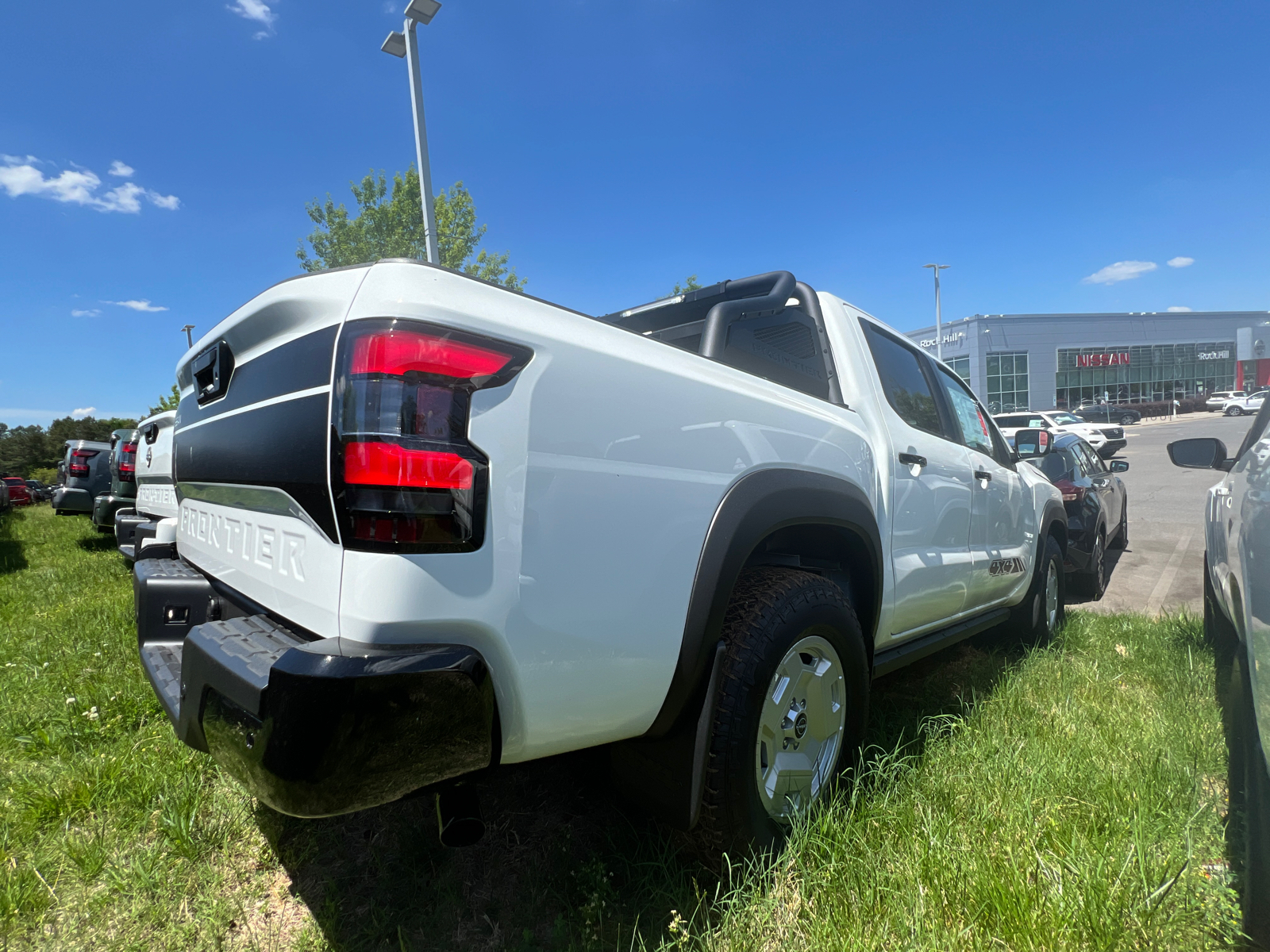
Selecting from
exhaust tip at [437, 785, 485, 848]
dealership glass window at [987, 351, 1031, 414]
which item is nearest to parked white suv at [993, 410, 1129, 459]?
exhaust tip at [437, 785, 485, 848]

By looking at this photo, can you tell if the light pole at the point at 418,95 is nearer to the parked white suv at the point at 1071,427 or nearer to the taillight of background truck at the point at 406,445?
the taillight of background truck at the point at 406,445

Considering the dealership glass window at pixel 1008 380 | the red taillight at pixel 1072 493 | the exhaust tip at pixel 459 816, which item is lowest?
the exhaust tip at pixel 459 816

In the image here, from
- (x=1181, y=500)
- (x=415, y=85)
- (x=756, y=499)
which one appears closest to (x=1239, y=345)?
(x=1181, y=500)

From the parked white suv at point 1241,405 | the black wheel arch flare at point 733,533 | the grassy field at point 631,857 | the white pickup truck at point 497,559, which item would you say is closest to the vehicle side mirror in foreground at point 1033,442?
the grassy field at point 631,857

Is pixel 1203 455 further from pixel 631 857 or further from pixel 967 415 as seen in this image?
pixel 631 857

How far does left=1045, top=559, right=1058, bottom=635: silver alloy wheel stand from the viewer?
14.2 ft

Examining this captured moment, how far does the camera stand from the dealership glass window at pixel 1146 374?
49312 mm

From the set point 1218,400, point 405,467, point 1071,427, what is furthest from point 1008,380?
point 405,467

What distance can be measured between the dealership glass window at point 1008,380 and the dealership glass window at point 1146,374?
3.16 meters

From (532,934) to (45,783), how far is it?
1.89 metres

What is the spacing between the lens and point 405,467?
1.22m

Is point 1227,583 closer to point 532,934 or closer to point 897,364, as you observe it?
point 897,364

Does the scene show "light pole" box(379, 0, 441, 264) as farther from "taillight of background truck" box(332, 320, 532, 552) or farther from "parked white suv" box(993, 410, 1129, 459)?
"parked white suv" box(993, 410, 1129, 459)

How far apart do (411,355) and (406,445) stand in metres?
0.16
